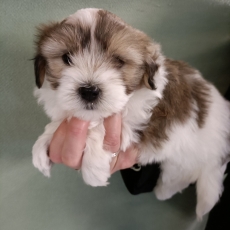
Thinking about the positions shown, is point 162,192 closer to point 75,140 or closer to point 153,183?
point 153,183

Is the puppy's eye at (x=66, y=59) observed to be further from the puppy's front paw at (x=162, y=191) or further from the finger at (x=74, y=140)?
the puppy's front paw at (x=162, y=191)

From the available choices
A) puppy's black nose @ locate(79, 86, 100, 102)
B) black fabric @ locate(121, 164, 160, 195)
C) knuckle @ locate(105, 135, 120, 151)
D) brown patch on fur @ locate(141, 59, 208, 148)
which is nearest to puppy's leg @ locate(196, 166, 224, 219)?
black fabric @ locate(121, 164, 160, 195)

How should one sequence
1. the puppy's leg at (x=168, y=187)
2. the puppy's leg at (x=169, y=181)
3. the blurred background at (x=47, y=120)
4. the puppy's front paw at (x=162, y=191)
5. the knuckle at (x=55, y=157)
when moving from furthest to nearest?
the puppy's front paw at (x=162, y=191) → the puppy's leg at (x=168, y=187) → the puppy's leg at (x=169, y=181) → the blurred background at (x=47, y=120) → the knuckle at (x=55, y=157)

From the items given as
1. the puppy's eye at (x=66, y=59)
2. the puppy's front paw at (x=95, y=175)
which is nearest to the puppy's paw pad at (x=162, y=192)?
the puppy's front paw at (x=95, y=175)

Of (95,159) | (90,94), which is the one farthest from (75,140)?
(90,94)

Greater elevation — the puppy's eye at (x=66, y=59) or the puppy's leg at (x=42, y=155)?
the puppy's eye at (x=66, y=59)

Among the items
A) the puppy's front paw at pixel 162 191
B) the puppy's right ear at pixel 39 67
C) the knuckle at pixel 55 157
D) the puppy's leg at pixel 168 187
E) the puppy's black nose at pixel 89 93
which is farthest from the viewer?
the puppy's front paw at pixel 162 191

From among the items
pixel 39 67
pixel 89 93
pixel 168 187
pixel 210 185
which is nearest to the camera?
pixel 89 93
